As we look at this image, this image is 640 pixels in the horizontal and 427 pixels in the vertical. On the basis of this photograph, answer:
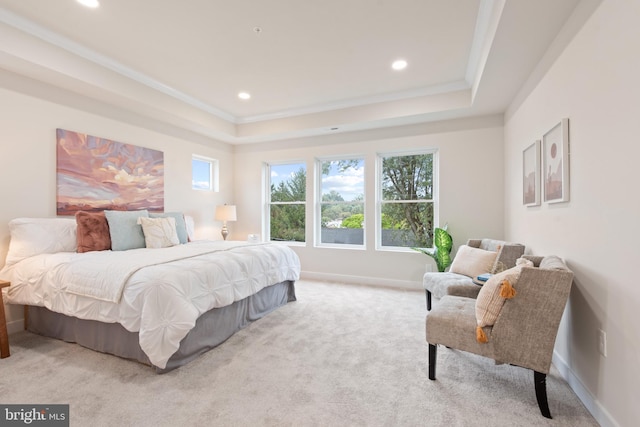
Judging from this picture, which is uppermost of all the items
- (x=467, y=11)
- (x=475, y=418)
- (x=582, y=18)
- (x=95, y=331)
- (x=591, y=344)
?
(x=467, y=11)

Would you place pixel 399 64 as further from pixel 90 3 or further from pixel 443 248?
pixel 90 3

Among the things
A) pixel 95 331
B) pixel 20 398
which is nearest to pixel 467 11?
pixel 95 331

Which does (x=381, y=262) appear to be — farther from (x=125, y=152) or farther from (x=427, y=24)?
(x=125, y=152)

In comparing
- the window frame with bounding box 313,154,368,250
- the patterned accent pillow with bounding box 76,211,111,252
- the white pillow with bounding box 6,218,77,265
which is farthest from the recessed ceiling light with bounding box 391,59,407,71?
the white pillow with bounding box 6,218,77,265

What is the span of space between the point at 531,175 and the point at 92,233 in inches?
174

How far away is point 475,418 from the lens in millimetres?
1624

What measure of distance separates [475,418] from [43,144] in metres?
4.41

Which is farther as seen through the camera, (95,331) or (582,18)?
(95,331)

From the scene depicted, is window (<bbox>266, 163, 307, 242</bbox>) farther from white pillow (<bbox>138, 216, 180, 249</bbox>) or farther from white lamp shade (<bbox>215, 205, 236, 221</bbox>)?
white pillow (<bbox>138, 216, 180, 249</bbox>)

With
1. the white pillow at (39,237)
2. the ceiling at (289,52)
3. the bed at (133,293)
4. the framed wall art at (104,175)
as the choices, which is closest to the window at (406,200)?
the ceiling at (289,52)

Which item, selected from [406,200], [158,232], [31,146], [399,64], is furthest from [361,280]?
[31,146]

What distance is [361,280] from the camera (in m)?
4.69

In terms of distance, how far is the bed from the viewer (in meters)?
2.02

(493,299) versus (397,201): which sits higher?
(397,201)
